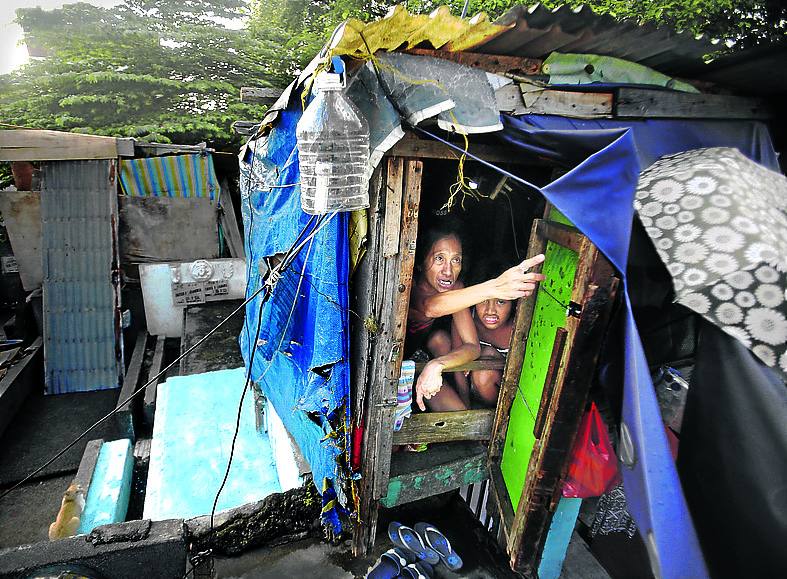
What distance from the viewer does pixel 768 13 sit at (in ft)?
15.7

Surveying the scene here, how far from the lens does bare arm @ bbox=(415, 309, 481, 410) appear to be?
13.0ft

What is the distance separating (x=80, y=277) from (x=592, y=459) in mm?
10056

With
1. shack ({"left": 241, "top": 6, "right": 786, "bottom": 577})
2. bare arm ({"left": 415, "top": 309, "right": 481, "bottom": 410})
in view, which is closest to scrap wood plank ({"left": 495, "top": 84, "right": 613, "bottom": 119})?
shack ({"left": 241, "top": 6, "right": 786, "bottom": 577})

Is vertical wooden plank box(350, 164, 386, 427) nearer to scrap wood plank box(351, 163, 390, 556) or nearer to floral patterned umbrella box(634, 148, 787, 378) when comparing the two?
scrap wood plank box(351, 163, 390, 556)

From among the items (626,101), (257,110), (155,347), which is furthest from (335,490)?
(257,110)

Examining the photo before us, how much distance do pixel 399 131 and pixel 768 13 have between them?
5121 mm

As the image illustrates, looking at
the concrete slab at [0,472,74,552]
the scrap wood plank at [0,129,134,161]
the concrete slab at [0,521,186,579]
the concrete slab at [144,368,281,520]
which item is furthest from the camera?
the scrap wood plank at [0,129,134,161]

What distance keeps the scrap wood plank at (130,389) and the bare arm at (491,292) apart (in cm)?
477

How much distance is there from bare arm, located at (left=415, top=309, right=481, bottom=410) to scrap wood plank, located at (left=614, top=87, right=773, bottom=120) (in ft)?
6.99

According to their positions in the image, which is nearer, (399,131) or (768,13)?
(399,131)

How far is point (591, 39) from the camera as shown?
2.82 meters

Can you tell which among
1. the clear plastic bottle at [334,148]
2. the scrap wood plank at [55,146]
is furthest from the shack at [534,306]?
the scrap wood plank at [55,146]

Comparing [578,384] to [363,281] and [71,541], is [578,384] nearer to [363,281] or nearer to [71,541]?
[363,281]

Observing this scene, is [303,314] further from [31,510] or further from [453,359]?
[31,510]
